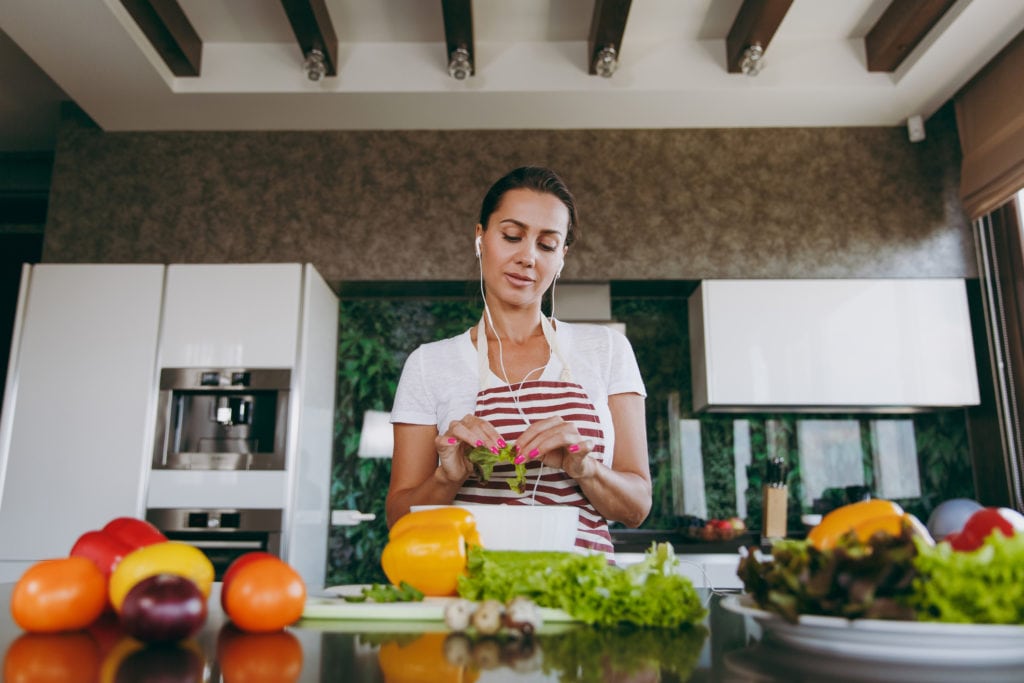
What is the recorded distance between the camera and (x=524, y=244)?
162 cm

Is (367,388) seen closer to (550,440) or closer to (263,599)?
(550,440)

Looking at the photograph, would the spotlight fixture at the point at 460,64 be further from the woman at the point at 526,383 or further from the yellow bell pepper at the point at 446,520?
the yellow bell pepper at the point at 446,520

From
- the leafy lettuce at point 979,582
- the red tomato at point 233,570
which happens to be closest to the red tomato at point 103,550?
the red tomato at point 233,570

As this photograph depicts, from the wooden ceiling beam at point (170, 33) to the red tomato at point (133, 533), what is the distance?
2.42 m

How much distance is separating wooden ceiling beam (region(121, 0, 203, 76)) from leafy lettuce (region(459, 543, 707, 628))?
269cm

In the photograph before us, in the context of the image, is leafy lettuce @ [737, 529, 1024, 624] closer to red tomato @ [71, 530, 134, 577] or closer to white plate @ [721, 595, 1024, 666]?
white plate @ [721, 595, 1024, 666]

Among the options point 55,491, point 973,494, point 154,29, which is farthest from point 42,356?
point 973,494

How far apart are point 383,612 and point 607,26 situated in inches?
99.9

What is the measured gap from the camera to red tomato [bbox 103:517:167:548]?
33.5 inches

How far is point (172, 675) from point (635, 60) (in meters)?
3.07

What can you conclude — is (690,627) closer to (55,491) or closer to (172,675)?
(172,675)

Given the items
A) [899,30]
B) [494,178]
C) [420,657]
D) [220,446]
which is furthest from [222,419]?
[899,30]

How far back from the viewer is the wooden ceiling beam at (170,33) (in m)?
2.79

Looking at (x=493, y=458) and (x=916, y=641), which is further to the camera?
(x=493, y=458)
